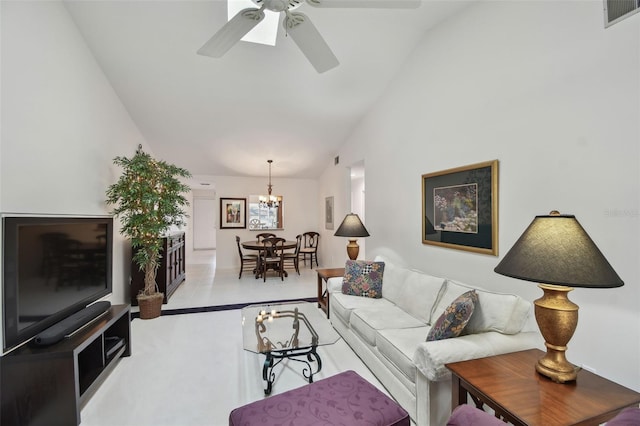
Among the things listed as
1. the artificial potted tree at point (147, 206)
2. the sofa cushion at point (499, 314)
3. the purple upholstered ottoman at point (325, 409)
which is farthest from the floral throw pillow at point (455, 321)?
the artificial potted tree at point (147, 206)

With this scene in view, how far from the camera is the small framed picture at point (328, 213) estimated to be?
6.37 meters

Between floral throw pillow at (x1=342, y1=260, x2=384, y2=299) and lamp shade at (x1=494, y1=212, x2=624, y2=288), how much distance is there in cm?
182

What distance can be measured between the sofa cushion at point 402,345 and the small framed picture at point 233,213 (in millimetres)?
5478

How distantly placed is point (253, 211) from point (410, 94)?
16.1 ft

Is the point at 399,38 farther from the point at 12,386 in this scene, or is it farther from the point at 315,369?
the point at 12,386

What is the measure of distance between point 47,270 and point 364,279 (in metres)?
2.68

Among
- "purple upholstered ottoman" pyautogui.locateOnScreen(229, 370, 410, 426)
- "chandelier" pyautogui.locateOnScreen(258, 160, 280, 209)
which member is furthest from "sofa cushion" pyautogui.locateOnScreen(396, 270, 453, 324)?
"chandelier" pyautogui.locateOnScreen(258, 160, 280, 209)

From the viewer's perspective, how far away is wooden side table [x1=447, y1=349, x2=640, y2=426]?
3.76 ft

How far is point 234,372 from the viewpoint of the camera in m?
2.37

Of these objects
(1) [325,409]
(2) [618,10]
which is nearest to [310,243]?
(1) [325,409]

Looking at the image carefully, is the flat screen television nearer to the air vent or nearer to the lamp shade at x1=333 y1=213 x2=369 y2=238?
the lamp shade at x1=333 y1=213 x2=369 y2=238

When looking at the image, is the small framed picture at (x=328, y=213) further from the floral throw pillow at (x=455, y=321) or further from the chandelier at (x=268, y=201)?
the floral throw pillow at (x=455, y=321)

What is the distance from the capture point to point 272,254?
5.72 metres

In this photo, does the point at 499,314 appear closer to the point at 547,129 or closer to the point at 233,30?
the point at 547,129
